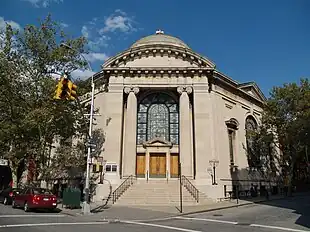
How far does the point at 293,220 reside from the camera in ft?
47.1

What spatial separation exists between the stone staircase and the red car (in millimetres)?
5997

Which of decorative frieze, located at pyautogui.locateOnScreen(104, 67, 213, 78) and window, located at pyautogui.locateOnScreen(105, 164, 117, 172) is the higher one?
decorative frieze, located at pyautogui.locateOnScreen(104, 67, 213, 78)

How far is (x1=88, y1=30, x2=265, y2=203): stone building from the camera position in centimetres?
2655

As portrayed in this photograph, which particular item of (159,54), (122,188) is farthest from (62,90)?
(159,54)

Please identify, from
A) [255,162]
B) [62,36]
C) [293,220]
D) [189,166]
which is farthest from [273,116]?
[62,36]

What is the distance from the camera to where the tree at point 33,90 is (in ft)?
74.2

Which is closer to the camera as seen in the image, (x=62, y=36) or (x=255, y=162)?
(x=62, y=36)

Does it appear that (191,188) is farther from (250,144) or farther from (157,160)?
(250,144)

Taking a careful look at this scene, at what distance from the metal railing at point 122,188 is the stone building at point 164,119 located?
454mm

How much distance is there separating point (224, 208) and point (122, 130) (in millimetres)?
11690

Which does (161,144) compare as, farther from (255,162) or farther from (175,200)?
(255,162)

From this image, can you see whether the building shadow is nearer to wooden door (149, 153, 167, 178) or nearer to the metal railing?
wooden door (149, 153, 167, 178)

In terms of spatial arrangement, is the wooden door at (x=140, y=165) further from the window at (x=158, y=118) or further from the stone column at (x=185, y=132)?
the stone column at (x=185, y=132)

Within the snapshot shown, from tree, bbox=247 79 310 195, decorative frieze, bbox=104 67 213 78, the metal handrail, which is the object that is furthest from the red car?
tree, bbox=247 79 310 195
